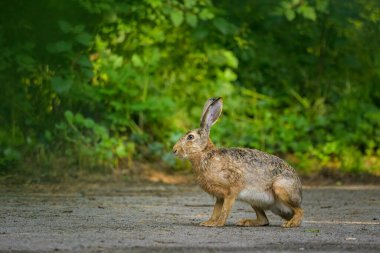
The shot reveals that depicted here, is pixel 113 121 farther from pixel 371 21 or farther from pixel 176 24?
pixel 371 21

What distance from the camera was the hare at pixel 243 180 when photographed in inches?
288

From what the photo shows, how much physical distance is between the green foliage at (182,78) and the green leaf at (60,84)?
0.06 ft

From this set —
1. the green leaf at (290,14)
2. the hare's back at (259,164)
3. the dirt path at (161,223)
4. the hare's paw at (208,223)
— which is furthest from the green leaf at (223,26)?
the hare's paw at (208,223)

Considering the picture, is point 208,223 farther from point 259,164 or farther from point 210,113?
point 210,113

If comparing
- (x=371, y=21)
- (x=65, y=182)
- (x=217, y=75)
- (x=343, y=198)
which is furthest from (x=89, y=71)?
(x=371, y=21)

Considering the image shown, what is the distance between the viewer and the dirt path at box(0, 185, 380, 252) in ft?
19.2

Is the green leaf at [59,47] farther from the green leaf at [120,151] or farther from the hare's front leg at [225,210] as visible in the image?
the hare's front leg at [225,210]

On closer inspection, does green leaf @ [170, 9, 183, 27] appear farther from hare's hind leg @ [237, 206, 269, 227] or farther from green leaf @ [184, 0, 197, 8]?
hare's hind leg @ [237, 206, 269, 227]

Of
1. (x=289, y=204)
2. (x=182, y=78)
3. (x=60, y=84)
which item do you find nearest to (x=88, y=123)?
(x=60, y=84)

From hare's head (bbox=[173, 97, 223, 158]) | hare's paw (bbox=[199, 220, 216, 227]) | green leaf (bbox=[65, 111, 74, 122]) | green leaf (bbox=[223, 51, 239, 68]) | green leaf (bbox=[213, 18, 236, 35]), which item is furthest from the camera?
green leaf (bbox=[223, 51, 239, 68])

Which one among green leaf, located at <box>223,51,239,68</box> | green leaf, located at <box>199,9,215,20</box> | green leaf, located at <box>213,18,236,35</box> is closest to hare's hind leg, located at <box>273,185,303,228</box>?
green leaf, located at <box>199,9,215,20</box>

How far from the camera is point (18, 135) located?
38.9 ft

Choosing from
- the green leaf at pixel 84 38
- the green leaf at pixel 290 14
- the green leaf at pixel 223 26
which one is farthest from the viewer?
the green leaf at pixel 290 14

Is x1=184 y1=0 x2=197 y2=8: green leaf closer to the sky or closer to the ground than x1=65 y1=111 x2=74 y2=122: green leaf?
closer to the sky
